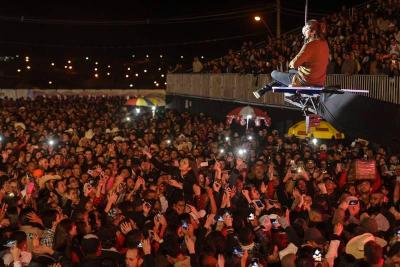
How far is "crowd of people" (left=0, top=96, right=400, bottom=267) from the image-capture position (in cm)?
623

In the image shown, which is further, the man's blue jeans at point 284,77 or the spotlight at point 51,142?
the spotlight at point 51,142

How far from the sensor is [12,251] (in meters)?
6.23

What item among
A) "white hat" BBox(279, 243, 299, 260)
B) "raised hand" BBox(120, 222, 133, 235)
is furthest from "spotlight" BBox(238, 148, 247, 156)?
"white hat" BBox(279, 243, 299, 260)

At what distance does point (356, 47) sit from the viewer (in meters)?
17.7

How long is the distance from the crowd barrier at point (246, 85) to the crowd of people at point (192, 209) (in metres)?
1.82

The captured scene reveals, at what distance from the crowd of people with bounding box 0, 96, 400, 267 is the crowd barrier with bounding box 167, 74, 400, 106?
182cm

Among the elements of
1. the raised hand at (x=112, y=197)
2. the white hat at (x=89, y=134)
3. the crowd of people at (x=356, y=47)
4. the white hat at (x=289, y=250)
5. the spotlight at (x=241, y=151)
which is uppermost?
the crowd of people at (x=356, y=47)

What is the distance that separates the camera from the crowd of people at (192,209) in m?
6.23

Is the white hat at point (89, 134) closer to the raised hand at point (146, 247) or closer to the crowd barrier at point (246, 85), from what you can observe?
the crowd barrier at point (246, 85)

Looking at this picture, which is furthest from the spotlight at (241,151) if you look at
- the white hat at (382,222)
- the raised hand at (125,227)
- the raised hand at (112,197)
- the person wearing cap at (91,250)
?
the person wearing cap at (91,250)

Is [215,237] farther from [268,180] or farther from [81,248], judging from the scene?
[268,180]

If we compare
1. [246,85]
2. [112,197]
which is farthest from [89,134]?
[112,197]

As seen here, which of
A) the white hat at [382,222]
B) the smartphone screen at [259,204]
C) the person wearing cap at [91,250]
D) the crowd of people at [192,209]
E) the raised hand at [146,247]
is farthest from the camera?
the smartphone screen at [259,204]

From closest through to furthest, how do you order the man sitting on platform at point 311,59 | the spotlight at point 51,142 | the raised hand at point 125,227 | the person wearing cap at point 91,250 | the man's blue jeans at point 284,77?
the person wearing cap at point 91,250 < the man sitting on platform at point 311,59 < the raised hand at point 125,227 < the man's blue jeans at point 284,77 < the spotlight at point 51,142
